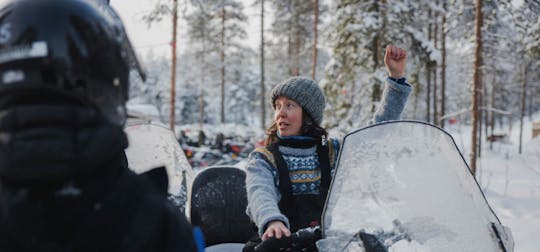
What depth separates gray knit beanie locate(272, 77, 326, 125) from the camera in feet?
8.43

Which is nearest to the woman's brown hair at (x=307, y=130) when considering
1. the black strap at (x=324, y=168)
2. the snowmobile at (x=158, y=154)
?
Answer: the black strap at (x=324, y=168)

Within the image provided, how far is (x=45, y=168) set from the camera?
0.73m

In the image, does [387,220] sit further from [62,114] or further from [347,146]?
[62,114]

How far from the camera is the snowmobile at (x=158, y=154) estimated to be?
2.70 metres

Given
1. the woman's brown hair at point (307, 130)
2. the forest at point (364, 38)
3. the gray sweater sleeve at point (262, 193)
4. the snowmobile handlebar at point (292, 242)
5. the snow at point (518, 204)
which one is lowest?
the snow at point (518, 204)

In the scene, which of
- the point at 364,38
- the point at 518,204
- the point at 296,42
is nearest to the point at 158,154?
the point at 518,204

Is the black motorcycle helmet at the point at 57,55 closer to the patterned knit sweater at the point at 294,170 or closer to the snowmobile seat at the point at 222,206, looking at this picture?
the patterned knit sweater at the point at 294,170

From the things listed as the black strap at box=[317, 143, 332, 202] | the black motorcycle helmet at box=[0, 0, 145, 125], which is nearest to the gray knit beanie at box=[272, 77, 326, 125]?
the black strap at box=[317, 143, 332, 202]

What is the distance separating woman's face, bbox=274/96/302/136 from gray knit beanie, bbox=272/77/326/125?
0.14 ft

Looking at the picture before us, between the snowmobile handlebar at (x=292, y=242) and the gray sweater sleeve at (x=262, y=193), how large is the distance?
5.2 inches

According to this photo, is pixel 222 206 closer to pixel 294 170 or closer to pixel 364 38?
pixel 294 170

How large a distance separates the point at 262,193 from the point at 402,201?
2.50 ft

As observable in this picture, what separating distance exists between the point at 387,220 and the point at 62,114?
1.28m

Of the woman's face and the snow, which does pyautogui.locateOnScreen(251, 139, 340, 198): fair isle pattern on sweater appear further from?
the snow
